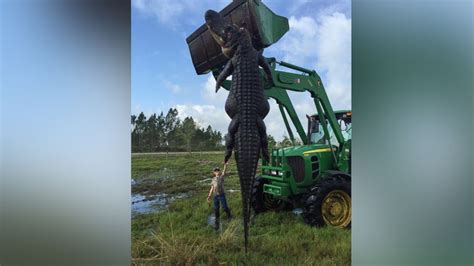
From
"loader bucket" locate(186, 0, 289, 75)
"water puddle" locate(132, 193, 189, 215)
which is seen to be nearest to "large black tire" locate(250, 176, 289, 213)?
"water puddle" locate(132, 193, 189, 215)

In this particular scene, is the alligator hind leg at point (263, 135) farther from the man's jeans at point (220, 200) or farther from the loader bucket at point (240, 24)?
the loader bucket at point (240, 24)

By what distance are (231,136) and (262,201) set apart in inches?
27.5

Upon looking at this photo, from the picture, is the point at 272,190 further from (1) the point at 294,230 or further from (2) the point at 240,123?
(2) the point at 240,123

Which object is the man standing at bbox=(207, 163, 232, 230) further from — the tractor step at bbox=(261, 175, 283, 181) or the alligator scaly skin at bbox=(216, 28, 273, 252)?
the tractor step at bbox=(261, 175, 283, 181)

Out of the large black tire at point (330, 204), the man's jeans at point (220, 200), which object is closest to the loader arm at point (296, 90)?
the large black tire at point (330, 204)

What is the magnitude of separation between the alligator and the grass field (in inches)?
4.1

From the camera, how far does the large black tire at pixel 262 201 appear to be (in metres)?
2.75

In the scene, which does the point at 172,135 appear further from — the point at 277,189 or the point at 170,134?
the point at 277,189

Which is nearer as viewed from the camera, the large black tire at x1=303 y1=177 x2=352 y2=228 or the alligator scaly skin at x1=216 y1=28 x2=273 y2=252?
the alligator scaly skin at x1=216 y1=28 x2=273 y2=252

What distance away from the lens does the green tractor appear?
2.61 meters

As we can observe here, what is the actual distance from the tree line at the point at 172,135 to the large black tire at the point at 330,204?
605 millimetres
